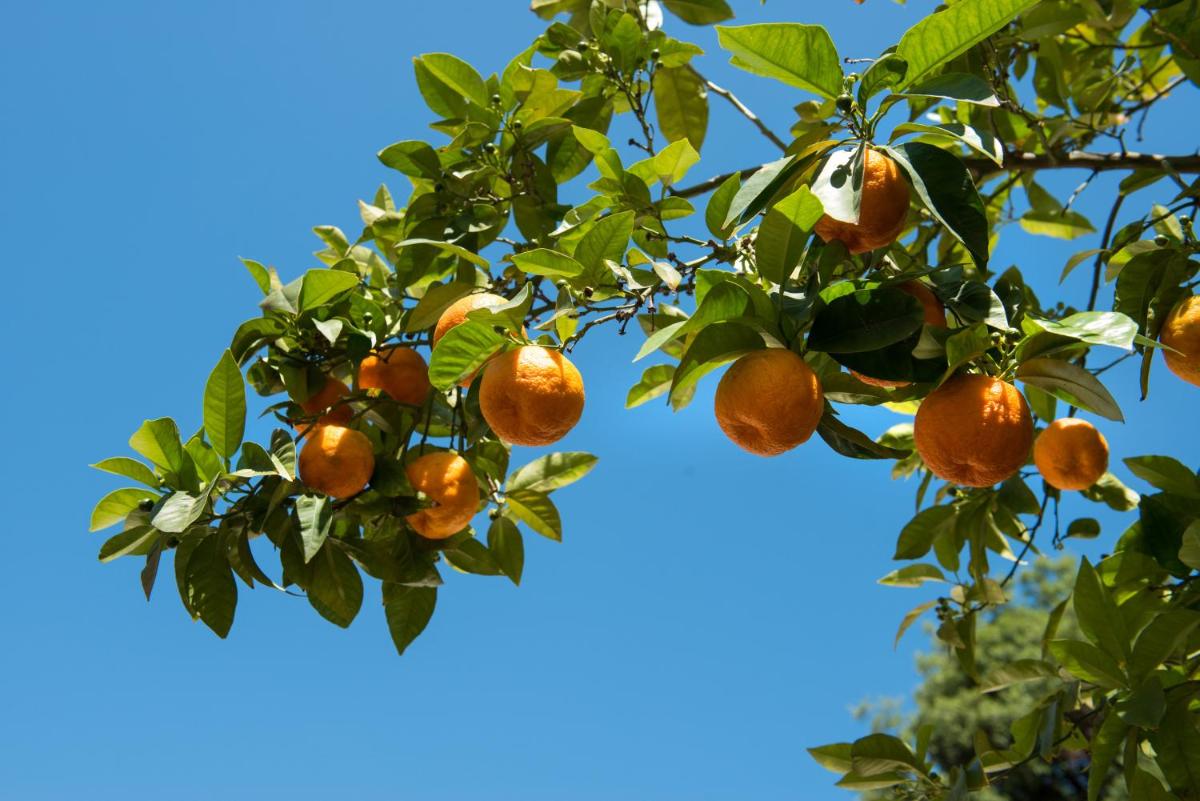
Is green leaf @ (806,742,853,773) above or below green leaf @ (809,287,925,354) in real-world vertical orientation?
below

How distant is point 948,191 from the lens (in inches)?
54.4

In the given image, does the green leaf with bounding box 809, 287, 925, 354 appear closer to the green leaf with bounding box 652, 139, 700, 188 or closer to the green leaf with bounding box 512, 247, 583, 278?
the green leaf with bounding box 512, 247, 583, 278

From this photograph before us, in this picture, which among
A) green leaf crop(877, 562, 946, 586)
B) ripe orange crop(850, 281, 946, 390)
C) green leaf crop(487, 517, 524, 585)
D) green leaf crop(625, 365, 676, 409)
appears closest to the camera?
ripe orange crop(850, 281, 946, 390)

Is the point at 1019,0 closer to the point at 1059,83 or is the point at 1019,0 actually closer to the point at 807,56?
the point at 807,56

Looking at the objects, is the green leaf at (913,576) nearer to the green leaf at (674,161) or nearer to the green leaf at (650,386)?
the green leaf at (650,386)

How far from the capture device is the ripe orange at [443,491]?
Answer: 6.24 ft

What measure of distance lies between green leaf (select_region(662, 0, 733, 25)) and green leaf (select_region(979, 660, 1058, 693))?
172 centimetres

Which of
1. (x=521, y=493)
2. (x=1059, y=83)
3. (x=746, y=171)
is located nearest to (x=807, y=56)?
(x=746, y=171)

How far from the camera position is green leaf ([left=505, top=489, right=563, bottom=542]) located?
2.23 meters

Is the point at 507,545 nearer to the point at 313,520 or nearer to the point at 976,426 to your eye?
the point at 313,520

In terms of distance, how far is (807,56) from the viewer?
1.44 metres

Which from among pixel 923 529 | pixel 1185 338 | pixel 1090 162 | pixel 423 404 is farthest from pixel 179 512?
pixel 1090 162

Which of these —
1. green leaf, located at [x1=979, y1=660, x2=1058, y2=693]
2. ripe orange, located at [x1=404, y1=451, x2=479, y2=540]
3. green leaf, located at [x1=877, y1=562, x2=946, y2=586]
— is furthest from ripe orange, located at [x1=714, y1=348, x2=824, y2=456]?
green leaf, located at [x1=877, y1=562, x2=946, y2=586]

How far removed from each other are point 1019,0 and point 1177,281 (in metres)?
0.83
